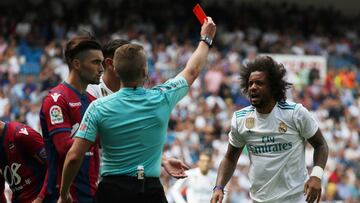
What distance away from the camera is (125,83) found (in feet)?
18.1

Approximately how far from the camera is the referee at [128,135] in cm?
540

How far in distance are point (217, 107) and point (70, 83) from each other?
1619cm

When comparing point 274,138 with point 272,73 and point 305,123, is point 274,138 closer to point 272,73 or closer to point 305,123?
point 305,123

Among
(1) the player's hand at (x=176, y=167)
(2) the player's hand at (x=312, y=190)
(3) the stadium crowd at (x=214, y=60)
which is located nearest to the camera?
(1) the player's hand at (x=176, y=167)

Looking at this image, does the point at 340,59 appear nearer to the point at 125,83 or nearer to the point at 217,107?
the point at 217,107

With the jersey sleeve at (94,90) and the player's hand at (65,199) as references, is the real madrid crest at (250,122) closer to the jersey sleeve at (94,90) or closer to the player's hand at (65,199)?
the jersey sleeve at (94,90)

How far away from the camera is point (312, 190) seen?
21.7 ft

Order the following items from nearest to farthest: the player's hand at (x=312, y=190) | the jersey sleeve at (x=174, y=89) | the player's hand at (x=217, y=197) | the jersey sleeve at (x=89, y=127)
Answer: the jersey sleeve at (x=89, y=127), the jersey sleeve at (x=174, y=89), the player's hand at (x=312, y=190), the player's hand at (x=217, y=197)

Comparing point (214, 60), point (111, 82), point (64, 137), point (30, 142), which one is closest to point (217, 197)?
point (111, 82)

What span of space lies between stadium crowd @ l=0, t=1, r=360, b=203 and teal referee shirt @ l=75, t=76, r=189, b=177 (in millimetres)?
9912

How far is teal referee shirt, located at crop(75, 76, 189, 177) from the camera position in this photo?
5.43 meters

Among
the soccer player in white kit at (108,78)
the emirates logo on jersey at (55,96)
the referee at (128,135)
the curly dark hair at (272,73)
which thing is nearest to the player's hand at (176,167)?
the referee at (128,135)

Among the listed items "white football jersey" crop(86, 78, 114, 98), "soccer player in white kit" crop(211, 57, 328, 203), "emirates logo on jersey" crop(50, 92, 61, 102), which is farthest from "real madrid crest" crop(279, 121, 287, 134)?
"emirates logo on jersey" crop(50, 92, 61, 102)

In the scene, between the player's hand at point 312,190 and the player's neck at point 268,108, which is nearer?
the player's hand at point 312,190
